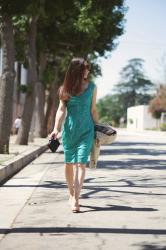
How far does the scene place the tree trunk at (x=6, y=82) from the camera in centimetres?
1742

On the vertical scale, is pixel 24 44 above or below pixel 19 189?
above

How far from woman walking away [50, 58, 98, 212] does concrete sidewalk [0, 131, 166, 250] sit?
1.68 feet

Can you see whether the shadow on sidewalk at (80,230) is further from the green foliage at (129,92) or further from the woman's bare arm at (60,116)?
the green foliage at (129,92)

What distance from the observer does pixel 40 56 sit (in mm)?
32562

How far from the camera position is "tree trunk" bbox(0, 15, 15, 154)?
17422mm

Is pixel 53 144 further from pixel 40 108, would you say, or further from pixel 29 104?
pixel 40 108

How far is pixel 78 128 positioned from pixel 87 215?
1.02 metres

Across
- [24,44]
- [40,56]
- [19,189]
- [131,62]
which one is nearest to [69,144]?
[19,189]

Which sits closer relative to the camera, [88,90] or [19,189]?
[88,90]

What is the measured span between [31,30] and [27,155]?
8.46 m

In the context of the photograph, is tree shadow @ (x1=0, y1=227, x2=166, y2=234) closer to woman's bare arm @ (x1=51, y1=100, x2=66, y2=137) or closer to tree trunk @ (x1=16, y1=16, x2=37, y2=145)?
woman's bare arm @ (x1=51, y1=100, x2=66, y2=137)

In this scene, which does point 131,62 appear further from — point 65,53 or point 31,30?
point 31,30

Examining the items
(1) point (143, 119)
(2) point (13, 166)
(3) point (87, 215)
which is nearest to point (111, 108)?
(1) point (143, 119)

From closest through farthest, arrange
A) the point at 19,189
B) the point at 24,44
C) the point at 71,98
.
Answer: the point at 71,98, the point at 19,189, the point at 24,44
